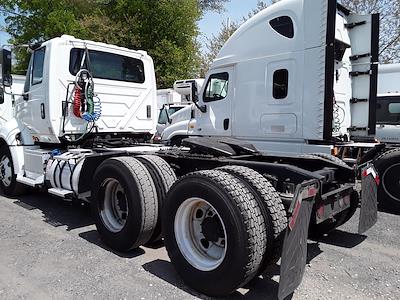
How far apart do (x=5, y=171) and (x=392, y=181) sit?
6979 mm

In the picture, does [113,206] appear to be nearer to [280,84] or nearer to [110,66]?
[110,66]

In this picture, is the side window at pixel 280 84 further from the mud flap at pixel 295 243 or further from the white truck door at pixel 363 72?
the mud flap at pixel 295 243

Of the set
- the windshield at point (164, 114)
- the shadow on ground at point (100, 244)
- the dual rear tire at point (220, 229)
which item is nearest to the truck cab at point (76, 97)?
the shadow on ground at point (100, 244)

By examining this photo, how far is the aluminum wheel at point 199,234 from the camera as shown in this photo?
11.5 feet

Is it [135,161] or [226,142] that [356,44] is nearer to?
[226,142]

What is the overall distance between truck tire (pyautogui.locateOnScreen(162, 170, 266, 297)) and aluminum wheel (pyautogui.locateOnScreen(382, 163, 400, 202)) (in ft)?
14.6

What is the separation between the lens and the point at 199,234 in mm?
3723

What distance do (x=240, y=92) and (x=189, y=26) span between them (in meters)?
15.3

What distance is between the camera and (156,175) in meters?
4.30

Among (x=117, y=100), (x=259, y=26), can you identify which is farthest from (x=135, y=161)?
(x=259, y=26)

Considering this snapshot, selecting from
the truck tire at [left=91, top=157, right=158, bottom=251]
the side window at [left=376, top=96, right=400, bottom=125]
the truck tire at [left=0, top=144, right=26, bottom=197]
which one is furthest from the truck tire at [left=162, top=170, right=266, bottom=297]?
the side window at [left=376, top=96, right=400, bottom=125]

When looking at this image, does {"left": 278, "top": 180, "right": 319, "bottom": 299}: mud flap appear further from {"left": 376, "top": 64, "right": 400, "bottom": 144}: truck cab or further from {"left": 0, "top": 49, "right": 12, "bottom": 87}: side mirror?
{"left": 376, "top": 64, "right": 400, "bottom": 144}: truck cab

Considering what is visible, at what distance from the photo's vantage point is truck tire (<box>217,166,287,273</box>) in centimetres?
319

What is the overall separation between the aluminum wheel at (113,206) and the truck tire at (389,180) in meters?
4.63
